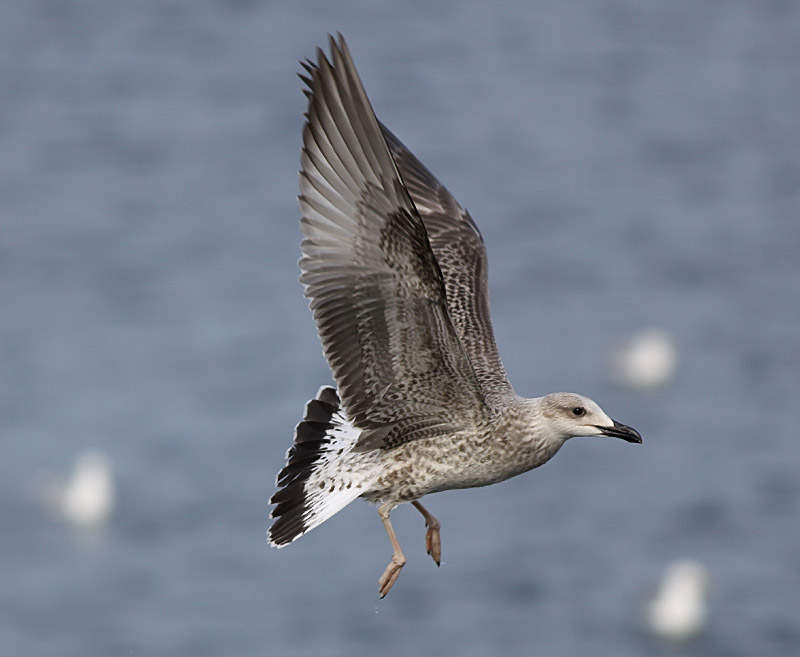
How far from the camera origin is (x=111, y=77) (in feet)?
135

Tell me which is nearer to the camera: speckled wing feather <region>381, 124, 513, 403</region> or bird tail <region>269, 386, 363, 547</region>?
bird tail <region>269, 386, 363, 547</region>

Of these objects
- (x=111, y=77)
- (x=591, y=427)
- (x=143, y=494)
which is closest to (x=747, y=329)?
(x=143, y=494)

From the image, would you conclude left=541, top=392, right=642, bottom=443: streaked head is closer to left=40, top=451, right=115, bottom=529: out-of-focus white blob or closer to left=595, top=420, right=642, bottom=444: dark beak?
left=595, top=420, right=642, bottom=444: dark beak

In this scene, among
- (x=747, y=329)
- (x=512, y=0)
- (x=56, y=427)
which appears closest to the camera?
(x=56, y=427)

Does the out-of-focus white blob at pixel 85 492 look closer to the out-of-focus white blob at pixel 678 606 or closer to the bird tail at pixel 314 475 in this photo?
the out-of-focus white blob at pixel 678 606

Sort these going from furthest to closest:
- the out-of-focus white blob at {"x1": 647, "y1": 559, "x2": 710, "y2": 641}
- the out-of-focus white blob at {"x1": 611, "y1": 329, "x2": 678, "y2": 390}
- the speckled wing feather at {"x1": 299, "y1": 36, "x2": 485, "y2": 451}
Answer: the out-of-focus white blob at {"x1": 611, "y1": 329, "x2": 678, "y2": 390}, the out-of-focus white blob at {"x1": 647, "y1": 559, "x2": 710, "y2": 641}, the speckled wing feather at {"x1": 299, "y1": 36, "x2": 485, "y2": 451}

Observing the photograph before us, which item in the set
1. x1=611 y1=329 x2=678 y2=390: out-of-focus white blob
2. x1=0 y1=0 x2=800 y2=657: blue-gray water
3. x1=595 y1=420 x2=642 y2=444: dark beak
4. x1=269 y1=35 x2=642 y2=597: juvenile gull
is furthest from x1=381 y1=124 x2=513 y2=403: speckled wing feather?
x1=611 y1=329 x2=678 y2=390: out-of-focus white blob

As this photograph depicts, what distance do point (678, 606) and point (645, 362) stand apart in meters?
5.54

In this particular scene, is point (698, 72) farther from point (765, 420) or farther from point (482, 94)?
point (765, 420)

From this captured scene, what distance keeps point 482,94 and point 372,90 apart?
3.36m

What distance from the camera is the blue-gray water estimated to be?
25562mm

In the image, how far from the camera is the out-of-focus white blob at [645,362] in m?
29.7

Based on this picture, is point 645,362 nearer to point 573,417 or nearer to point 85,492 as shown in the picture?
point 85,492

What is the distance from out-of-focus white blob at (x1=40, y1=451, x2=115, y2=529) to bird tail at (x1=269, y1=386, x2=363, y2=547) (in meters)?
16.5
